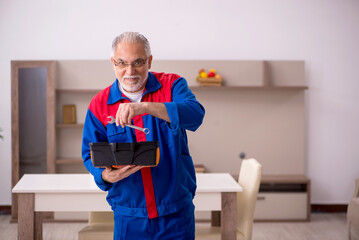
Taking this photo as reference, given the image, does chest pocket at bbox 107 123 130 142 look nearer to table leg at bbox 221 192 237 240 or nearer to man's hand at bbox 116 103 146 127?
man's hand at bbox 116 103 146 127

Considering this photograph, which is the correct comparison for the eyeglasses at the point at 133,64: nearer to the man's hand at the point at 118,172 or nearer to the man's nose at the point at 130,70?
the man's nose at the point at 130,70

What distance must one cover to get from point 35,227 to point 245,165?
150cm

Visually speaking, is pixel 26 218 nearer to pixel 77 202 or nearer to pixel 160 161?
pixel 77 202

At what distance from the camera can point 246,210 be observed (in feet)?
8.26

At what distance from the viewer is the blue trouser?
1.47 m

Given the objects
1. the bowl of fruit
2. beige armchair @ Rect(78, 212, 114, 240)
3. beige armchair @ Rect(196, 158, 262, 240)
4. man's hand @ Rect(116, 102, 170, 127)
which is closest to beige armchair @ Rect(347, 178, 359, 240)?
beige armchair @ Rect(196, 158, 262, 240)

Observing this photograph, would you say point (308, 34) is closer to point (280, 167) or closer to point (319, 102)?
point (319, 102)

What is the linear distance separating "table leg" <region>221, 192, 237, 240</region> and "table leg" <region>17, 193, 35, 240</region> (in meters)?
1.20

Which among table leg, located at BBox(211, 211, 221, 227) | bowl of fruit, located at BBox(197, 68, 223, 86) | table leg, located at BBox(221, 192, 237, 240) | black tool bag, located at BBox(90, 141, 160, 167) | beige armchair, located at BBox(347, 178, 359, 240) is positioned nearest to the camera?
black tool bag, located at BBox(90, 141, 160, 167)

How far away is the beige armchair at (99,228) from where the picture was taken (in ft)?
8.13

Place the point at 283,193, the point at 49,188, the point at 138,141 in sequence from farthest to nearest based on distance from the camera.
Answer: the point at 283,193
the point at 49,188
the point at 138,141

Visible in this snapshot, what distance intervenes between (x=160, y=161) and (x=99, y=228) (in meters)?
1.34

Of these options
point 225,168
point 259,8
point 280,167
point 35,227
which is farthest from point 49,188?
point 259,8

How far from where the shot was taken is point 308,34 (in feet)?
15.1
